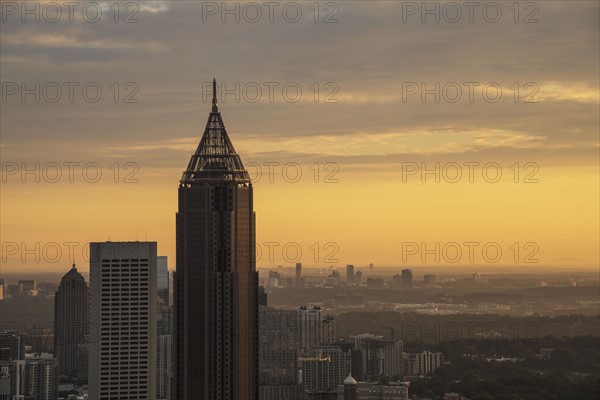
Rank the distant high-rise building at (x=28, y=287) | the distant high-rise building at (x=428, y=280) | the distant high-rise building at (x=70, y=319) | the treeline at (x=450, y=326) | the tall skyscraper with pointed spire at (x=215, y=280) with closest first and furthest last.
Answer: the tall skyscraper with pointed spire at (x=215, y=280)
the treeline at (x=450, y=326)
the distant high-rise building at (x=428, y=280)
the distant high-rise building at (x=28, y=287)
the distant high-rise building at (x=70, y=319)

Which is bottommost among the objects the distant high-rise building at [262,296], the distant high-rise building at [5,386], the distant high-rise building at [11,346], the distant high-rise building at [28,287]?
the distant high-rise building at [5,386]

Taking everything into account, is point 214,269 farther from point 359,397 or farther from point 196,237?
point 359,397

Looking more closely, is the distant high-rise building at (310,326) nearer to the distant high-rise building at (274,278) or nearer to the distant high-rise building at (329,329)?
the distant high-rise building at (329,329)

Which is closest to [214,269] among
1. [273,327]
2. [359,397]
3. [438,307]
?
[273,327]

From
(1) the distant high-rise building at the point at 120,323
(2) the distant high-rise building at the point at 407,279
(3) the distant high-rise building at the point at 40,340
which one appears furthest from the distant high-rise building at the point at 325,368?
(3) the distant high-rise building at the point at 40,340

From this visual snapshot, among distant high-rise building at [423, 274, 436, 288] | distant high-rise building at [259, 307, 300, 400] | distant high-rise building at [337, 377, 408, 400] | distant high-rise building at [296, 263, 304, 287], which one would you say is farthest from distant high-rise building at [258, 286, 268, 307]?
distant high-rise building at [337, 377, 408, 400]

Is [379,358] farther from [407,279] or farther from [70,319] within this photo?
[70,319]
